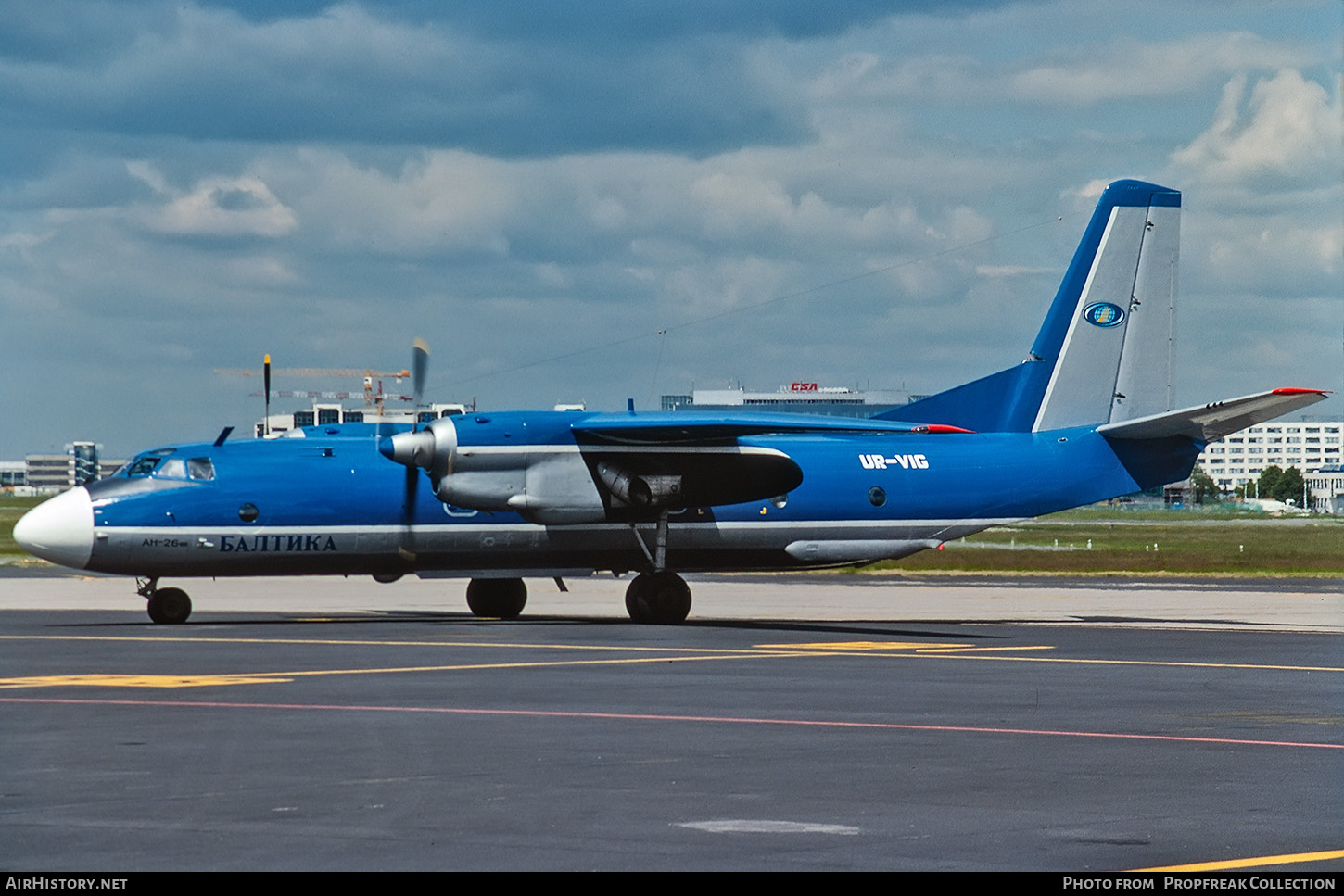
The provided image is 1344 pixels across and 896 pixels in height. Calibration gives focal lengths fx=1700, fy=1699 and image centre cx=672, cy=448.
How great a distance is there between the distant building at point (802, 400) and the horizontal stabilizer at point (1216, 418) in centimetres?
4517

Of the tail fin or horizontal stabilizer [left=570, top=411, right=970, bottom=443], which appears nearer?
horizontal stabilizer [left=570, top=411, right=970, bottom=443]

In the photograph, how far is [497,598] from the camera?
3556 centimetres

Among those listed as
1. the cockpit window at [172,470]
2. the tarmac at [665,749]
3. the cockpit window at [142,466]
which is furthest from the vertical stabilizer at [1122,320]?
the cockpit window at [142,466]

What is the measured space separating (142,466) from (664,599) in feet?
33.5

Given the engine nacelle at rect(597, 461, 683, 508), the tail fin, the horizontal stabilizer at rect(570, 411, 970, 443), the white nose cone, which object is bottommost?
the white nose cone

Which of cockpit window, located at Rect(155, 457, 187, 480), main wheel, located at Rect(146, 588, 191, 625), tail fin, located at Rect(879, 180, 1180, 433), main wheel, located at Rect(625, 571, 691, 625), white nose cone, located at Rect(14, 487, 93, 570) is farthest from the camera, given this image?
tail fin, located at Rect(879, 180, 1180, 433)

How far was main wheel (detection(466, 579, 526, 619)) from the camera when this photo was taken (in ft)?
116

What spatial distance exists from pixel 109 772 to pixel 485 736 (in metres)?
3.61

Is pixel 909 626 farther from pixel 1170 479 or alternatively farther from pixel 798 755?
pixel 798 755

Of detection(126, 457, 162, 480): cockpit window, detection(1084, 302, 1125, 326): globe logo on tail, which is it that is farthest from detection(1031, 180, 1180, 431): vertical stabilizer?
detection(126, 457, 162, 480): cockpit window

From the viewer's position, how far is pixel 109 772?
12875 millimetres

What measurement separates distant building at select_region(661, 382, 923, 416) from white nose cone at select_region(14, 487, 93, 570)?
50707 mm

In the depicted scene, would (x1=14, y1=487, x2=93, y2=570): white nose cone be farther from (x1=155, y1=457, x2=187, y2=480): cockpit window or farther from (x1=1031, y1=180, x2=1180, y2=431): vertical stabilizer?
(x1=1031, y1=180, x2=1180, y2=431): vertical stabilizer

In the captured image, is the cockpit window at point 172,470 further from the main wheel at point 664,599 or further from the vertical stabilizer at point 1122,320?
the vertical stabilizer at point 1122,320
